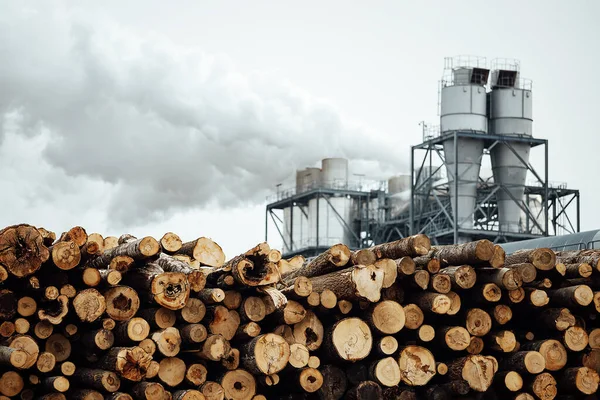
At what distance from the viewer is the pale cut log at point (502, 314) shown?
402 inches

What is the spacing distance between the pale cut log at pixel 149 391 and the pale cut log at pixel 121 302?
2.05 ft

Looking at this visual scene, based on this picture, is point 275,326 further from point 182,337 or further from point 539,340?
point 539,340

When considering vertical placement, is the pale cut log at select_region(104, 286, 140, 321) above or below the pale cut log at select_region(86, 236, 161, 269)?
below

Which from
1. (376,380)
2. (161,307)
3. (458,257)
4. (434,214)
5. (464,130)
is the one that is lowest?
(376,380)

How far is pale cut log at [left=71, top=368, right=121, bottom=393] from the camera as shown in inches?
350

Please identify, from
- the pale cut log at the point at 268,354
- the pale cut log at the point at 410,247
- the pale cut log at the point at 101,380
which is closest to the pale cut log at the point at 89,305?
the pale cut log at the point at 101,380

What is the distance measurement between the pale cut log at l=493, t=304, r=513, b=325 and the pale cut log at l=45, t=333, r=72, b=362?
4265 mm

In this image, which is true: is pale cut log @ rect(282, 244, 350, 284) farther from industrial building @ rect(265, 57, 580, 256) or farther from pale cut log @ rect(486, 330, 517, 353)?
industrial building @ rect(265, 57, 580, 256)

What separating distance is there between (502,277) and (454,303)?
0.57 meters

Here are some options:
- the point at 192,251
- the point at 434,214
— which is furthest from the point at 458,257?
the point at 434,214

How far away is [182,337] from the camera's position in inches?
364

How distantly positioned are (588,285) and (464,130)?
1264 inches

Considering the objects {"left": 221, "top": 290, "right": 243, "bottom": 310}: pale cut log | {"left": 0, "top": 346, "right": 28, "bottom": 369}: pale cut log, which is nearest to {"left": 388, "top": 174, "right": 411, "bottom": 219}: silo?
{"left": 221, "top": 290, "right": 243, "bottom": 310}: pale cut log

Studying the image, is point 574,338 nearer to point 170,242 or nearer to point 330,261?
point 330,261
